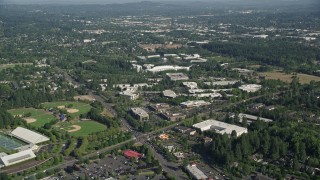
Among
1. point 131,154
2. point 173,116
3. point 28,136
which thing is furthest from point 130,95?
point 131,154

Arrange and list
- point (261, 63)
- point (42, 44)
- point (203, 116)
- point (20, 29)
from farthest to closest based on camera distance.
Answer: point (20, 29) < point (42, 44) < point (261, 63) < point (203, 116)

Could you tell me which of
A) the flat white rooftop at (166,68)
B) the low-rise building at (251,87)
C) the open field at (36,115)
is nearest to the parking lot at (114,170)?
the open field at (36,115)

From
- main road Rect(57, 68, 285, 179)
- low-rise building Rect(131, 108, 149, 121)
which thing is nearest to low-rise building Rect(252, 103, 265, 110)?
main road Rect(57, 68, 285, 179)

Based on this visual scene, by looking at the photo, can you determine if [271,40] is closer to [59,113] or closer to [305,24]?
[305,24]

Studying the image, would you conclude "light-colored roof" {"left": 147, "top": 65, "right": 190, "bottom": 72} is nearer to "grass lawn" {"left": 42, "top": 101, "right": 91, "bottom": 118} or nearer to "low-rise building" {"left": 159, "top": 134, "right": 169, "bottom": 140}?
"grass lawn" {"left": 42, "top": 101, "right": 91, "bottom": 118}

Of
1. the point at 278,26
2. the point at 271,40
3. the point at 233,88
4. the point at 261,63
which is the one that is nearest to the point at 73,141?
the point at 233,88

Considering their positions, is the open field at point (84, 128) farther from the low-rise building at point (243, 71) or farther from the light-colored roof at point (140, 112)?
the low-rise building at point (243, 71)
